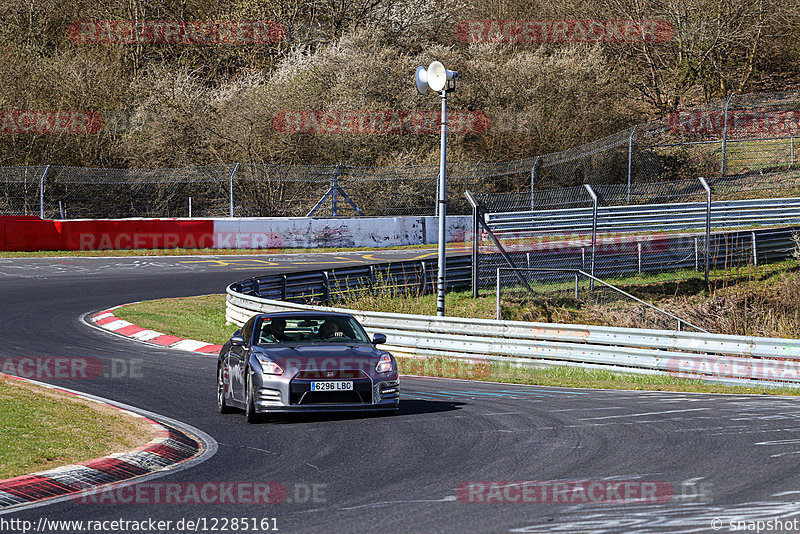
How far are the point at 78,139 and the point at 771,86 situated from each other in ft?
116

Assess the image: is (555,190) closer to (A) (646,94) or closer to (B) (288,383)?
(A) (646,94)

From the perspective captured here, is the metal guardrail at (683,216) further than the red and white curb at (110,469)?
Yes

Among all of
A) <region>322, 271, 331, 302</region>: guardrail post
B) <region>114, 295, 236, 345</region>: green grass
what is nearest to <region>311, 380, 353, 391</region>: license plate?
<region>114, 295, 236, 345</region>: green grass

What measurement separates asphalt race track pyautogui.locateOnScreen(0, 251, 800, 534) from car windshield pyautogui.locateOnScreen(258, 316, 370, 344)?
1.04m

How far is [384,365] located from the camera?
10.8 meters

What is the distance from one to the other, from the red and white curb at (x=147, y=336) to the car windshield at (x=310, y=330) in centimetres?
626

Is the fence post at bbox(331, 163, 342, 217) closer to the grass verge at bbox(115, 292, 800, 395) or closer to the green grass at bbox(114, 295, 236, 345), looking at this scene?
the green grass at bbox(114, 295, 236, 345)

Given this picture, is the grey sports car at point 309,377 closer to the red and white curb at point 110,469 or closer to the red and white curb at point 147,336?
the red and white curb at point 110,469

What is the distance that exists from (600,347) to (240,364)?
6.28 meters

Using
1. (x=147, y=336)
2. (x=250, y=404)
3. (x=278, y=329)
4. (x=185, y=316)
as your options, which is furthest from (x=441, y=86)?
(x=185, y=316)

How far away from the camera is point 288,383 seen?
10445 millimetres

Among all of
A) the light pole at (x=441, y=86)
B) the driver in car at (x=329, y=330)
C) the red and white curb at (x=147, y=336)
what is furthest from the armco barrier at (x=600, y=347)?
the driver in car at (x=329, y=330)

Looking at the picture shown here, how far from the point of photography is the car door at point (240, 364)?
1108 cm

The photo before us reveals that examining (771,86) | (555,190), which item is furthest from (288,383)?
(771,86)
